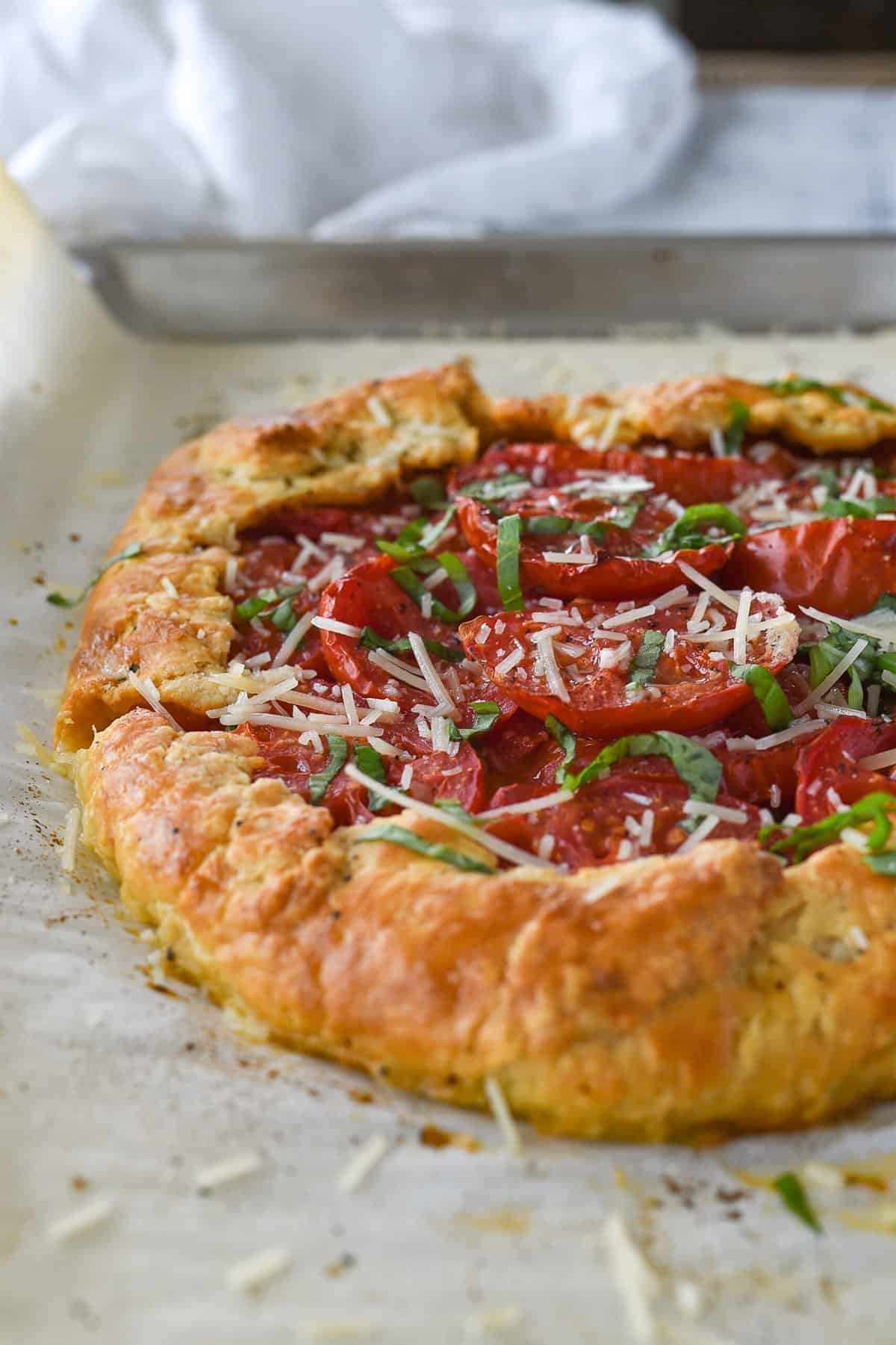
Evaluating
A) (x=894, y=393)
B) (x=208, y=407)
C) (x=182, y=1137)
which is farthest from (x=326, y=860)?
(x=894, y=393)

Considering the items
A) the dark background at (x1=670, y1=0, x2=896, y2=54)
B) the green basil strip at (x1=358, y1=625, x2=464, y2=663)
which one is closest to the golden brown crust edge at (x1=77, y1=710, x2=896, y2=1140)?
the green basil strip at (x1=358, y1=625, x2=464, y2=663)

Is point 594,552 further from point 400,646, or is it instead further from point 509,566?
point 400,646

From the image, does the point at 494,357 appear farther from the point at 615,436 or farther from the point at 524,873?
the point at 524,873

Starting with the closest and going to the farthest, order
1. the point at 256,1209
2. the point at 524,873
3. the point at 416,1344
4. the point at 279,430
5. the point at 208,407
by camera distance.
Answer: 1. the point at 416,1344
2. the point at 256,1209
3. the point at 524,873
4. the point at 279,430
5. the point at 208,407

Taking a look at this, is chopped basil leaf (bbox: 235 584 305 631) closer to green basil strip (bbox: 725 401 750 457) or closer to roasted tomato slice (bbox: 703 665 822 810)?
roasted tomato slice (bbox: 703 665 822 810)

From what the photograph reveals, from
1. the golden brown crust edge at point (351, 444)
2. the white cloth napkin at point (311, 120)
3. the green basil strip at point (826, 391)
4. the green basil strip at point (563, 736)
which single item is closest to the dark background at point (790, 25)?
the white cloth napkin at point (311, 120)

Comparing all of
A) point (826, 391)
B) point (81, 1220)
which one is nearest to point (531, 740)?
point (81, 1220)
